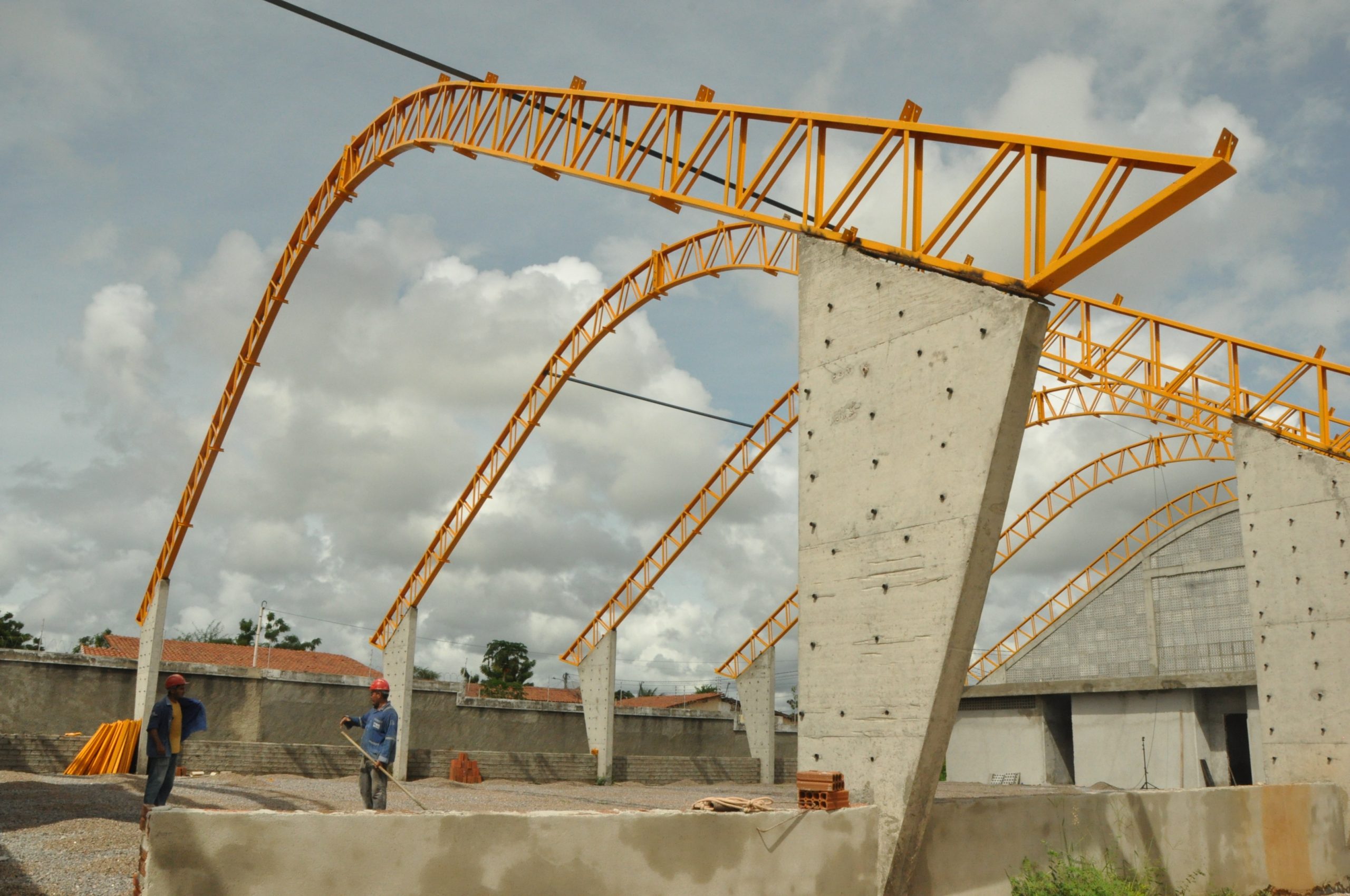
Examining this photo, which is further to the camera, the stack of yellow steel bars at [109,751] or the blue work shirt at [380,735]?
the stack of yellow steel bars at [109,751]

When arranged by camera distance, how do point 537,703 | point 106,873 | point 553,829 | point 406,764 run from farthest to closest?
point 537,703 → point 406,764 → point 106,873 → point 553,829

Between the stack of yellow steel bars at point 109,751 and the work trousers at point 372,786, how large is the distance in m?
15.4

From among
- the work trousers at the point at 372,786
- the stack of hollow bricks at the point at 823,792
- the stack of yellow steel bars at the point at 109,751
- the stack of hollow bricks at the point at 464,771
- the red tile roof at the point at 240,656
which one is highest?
the red tile roof at the point at 240,656

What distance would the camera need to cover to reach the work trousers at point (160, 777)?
33.0 feet

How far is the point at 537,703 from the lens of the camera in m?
34.6

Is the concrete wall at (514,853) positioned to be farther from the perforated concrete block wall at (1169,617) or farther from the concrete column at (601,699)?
the perforated concrete block wall at (1169,617)

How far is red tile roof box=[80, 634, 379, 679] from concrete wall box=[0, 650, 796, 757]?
18.7 metres

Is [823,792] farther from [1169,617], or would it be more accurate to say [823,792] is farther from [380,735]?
[1169,617]

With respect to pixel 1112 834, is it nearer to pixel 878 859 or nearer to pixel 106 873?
pixel 878 859

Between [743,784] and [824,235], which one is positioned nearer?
[824,235]

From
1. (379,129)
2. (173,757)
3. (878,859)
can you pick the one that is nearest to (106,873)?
(173,757)

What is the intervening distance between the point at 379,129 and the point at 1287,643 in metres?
18.6

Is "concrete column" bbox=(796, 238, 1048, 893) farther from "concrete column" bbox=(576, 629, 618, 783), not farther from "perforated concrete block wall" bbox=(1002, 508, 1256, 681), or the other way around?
"perforated concrete block wall" bbox=(1002, 508, 1256, 681)

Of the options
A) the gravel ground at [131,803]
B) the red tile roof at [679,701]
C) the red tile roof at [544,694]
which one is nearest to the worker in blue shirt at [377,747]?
the gravel ground at [131,803]
